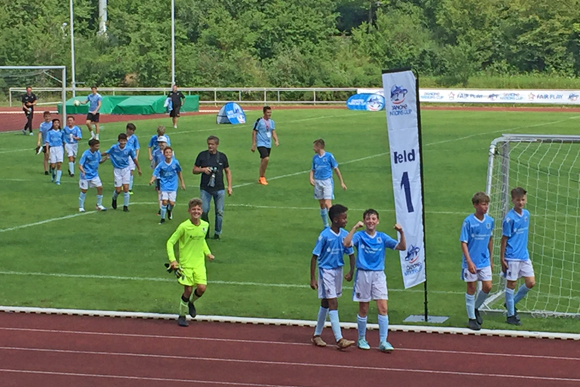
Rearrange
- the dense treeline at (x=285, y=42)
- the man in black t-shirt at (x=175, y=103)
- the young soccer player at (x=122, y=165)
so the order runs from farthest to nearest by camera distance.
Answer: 1. the dense treeline at (x=285, y=42)
2. the man in black t-shirt at (x=175, y=103)
3. the young soccer player at (x=122, y=165)

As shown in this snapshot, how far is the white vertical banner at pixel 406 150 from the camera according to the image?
13508mm

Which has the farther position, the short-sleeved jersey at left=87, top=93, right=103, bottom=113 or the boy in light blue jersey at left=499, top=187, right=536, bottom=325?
the short-sleeved jersey at left=87, top=93, right=103, bottom=113

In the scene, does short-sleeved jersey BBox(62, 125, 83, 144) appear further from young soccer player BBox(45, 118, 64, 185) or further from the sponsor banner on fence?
the sponsor banner on fence

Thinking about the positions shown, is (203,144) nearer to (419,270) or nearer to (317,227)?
(317,227)

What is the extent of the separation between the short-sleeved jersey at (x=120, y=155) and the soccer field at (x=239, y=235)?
1065mm

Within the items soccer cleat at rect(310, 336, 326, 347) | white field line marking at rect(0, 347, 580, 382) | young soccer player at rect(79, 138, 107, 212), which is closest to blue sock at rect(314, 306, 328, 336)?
soccer cleat at rect(310, 336, 326, 347)

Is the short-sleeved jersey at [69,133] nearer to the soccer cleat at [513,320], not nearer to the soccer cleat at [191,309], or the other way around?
the soccer cleat at [191,309]

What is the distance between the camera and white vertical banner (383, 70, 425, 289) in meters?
13.5

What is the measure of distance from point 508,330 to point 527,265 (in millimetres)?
874

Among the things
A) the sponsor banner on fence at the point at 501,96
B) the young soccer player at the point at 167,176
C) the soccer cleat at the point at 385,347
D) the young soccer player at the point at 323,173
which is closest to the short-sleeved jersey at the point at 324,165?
the young soccer player at the point at 323,173

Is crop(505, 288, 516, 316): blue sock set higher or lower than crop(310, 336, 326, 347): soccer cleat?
higher

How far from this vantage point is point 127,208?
24.6m

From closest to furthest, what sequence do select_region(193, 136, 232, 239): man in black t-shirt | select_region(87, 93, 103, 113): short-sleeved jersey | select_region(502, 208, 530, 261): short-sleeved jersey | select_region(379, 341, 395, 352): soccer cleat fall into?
select_region(379, 341, 395, 352): soccer cleat, select_region(502, 208, 530, 261): short-sleeved jersey, select_region(193, 136, 232, 239): man in black t-shirt, select_region(87, 93, 103, 113): short-sleeved jersey

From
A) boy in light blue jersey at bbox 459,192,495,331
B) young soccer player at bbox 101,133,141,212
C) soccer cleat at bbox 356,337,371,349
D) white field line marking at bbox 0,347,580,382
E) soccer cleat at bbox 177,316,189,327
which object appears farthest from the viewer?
young soccer player at bbox 101,133,141,212
